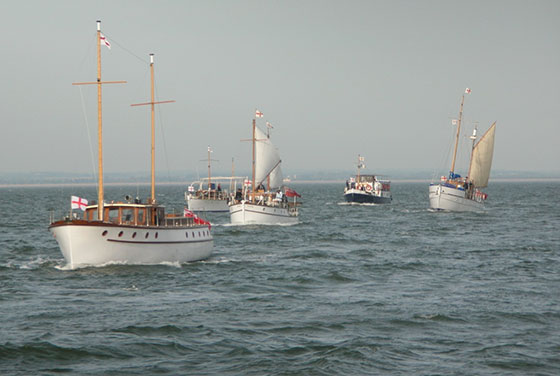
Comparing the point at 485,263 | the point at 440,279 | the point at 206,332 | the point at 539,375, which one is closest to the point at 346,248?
the point at 485,263

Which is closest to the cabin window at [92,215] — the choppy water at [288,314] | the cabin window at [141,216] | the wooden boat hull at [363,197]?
the cabin window at [141,216]

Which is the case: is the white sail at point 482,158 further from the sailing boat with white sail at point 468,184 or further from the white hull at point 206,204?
the white hull at point 206,204

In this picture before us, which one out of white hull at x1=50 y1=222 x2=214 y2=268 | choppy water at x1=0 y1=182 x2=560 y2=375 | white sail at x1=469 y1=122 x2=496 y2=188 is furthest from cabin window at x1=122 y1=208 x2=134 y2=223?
white sail at x1=469 y1=122 x2=496 y2=188

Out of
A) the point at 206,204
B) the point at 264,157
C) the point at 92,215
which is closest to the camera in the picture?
the point at 92,215

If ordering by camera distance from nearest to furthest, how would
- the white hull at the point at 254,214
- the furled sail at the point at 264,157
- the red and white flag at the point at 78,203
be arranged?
the red and white flag at the point at 78,203 → the white hull at the point at 254,214 → the furled sail at the point at 264,157

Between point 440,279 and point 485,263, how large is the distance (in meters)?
6.99

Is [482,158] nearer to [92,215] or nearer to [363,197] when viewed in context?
[363,197]

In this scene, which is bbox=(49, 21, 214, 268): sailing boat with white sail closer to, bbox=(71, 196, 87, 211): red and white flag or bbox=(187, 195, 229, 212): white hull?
bbox=(71, 196, 87, 211): red and white flag

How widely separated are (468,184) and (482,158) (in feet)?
16.5

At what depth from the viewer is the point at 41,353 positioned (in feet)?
61.0

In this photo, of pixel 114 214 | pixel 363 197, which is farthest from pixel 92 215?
pixel 363 197

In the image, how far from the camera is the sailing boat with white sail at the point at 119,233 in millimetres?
31055

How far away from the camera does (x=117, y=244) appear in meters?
31.7

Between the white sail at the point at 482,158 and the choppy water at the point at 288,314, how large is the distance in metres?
55.3
